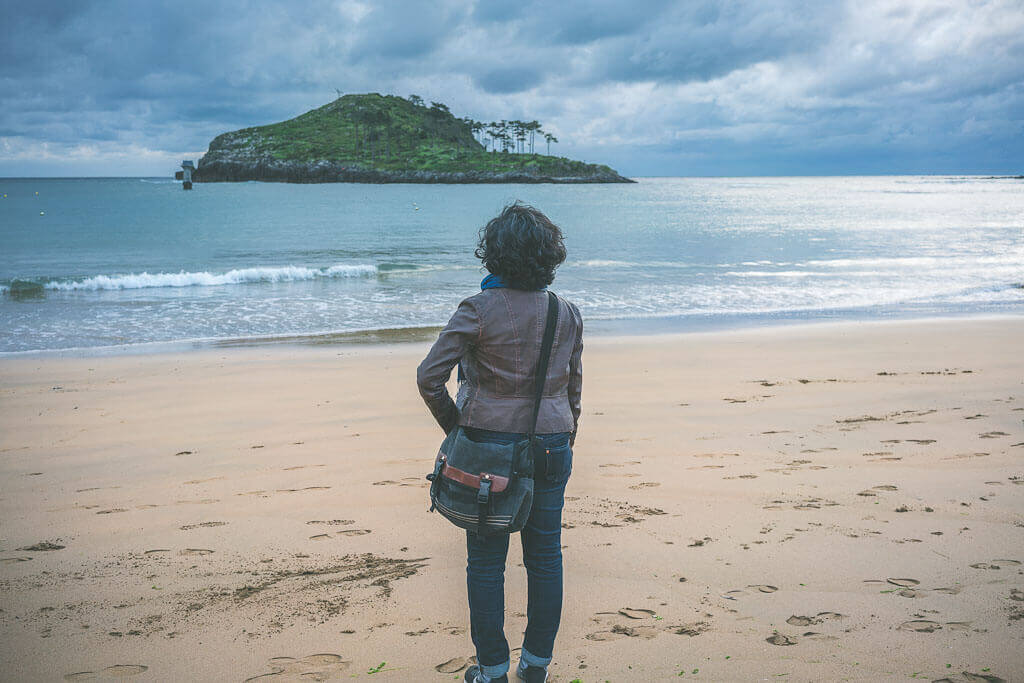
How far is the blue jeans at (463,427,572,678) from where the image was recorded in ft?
7.98

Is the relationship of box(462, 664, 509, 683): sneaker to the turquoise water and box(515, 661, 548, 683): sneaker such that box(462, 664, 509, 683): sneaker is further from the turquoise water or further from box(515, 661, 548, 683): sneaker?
the turquoise water

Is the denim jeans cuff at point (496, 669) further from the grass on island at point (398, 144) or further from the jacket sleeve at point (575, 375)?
the grass on island at point (398, 144)

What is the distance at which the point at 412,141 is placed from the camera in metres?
153

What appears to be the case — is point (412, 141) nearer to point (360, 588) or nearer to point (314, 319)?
point (314, 319)

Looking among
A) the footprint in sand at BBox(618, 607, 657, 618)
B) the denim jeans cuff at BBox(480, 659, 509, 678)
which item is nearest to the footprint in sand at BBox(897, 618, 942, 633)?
the footprint in sand at BBox(618, 607, 657, 618)

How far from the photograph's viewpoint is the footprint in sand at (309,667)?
2.75 m

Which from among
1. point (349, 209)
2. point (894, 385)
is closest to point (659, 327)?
point (894, 385)

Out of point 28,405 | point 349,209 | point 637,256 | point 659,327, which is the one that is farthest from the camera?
point 349,209

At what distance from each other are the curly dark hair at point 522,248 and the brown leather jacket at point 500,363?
6 cm

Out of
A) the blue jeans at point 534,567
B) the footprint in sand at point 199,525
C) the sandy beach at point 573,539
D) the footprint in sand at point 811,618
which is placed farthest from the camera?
the footprint in sand at point 199,525

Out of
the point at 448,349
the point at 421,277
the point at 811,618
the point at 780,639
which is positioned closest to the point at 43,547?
the point at 448,349

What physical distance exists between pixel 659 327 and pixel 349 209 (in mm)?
48224

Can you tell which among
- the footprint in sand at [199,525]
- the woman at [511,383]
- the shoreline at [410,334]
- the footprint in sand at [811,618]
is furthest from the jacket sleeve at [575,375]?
the shoreline at [410,334]

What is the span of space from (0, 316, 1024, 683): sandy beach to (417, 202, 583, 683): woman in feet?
1.66
